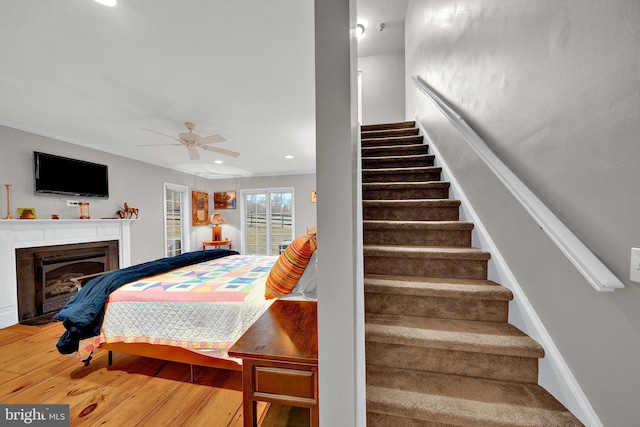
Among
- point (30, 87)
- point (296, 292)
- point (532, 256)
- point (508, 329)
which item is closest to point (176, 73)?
point (30, 87)

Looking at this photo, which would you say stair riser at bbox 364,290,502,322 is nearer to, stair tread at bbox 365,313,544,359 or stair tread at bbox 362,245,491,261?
stair tread at bbox 365,313,544,359

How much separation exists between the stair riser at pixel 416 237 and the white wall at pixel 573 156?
0.68ft

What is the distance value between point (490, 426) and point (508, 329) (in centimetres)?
48

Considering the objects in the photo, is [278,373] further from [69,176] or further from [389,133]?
[69,176]

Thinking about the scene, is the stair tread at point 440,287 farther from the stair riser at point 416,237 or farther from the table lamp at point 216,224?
the table lamp at point 216,224

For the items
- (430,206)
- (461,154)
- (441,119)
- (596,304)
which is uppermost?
(441,119)

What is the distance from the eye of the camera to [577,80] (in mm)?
926

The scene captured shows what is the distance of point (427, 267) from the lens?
1553 mm

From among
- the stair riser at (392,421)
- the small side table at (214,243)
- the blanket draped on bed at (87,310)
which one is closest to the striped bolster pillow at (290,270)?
the stair riser at (392,421)

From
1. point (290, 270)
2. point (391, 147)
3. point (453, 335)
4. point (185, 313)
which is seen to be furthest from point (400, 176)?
point (185, 313)

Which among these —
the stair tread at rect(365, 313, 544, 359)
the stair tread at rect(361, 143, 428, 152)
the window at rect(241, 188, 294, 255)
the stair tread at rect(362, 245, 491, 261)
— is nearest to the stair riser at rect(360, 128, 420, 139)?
the stair tread at rect(361, 143, 428, 152)

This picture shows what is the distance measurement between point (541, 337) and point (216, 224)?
6.38 metres

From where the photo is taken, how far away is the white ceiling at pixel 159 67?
1519 millimetres

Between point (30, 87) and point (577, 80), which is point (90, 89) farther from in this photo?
point (577, 80)
